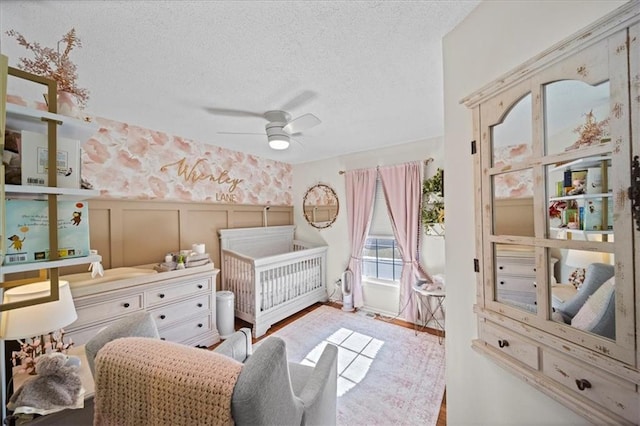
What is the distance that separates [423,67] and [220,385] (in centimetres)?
192

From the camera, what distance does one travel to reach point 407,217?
3012 millimetres

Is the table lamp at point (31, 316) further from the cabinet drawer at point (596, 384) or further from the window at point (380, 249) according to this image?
the window at point (380, 249)

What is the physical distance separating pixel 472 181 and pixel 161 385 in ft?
4.74

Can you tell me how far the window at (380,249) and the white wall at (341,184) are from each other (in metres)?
0.34

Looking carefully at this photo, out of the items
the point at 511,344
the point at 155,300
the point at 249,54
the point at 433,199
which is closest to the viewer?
the point at 511,344

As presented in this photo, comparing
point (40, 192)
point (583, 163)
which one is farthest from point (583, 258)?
point (40, 192)

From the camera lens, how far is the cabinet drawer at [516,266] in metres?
0.89

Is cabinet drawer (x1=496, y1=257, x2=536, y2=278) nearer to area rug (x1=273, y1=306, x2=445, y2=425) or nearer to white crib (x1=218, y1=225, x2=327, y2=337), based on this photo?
area rug (x1=273, y1=306, x2=445, y2=425)

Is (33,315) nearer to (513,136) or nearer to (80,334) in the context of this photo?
(80,334)

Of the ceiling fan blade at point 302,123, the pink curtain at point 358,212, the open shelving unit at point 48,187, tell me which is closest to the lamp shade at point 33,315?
the open shelving unit at point 48,187

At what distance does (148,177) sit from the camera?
2.56m

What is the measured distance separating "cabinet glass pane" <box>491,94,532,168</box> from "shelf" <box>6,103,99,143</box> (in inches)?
61.9

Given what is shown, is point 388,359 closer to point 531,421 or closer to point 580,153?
point 531,421

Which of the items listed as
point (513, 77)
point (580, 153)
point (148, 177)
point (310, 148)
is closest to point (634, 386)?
point (580, 153)
